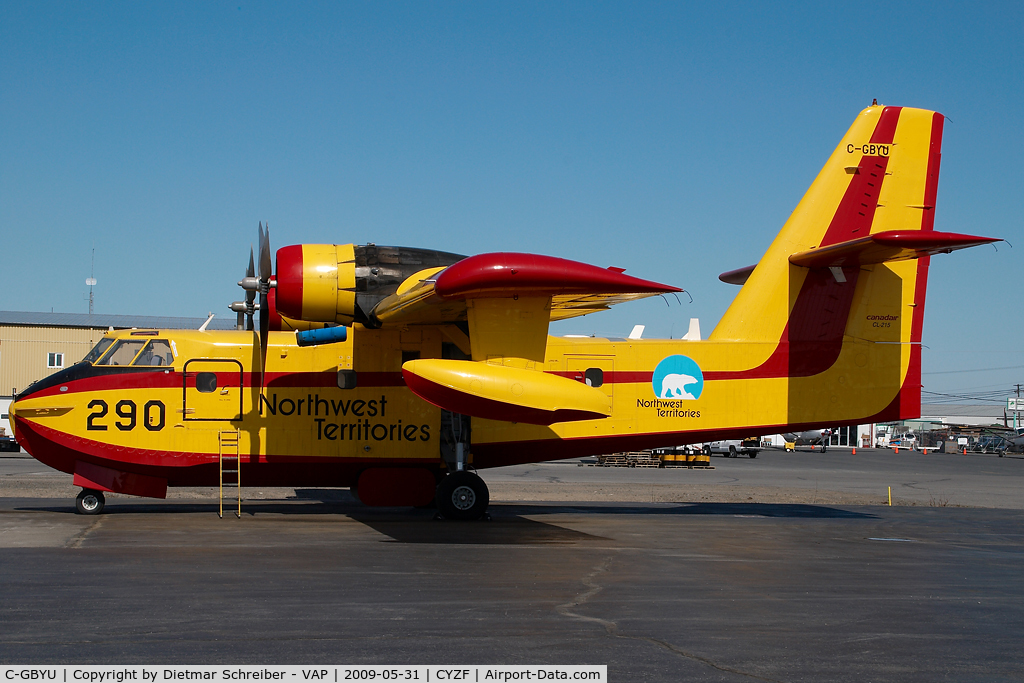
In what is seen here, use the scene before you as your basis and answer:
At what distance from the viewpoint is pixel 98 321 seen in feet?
226

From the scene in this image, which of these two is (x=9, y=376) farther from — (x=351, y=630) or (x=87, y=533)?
(x=351, y=630)

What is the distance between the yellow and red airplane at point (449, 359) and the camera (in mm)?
16328

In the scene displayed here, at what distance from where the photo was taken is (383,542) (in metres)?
13.5

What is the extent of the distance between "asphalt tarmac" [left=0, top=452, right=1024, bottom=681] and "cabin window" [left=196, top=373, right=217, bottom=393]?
2.48 metres

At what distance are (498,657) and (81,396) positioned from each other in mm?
13191

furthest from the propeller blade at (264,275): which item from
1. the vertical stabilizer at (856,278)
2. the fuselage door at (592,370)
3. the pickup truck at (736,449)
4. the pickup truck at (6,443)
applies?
the pickup truck at (736,449)

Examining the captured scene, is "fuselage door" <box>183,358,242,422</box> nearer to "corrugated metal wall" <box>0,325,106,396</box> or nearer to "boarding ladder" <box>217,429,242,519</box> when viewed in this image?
"boarding ladder" <box>217,429,242,519</box>

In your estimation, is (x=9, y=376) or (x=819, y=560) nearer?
(x=819, y=560)

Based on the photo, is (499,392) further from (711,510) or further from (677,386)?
(711,510)

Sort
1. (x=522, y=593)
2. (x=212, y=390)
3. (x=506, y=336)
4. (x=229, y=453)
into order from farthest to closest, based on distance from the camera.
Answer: (x=212, y=390) → (x=229, y=453) → (x=506, y=336) → (x=522, y=593)

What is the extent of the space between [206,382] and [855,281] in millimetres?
13473

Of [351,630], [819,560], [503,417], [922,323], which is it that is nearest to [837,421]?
[922,323]

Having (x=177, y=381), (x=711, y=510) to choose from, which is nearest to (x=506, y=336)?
(x=177, y=381)

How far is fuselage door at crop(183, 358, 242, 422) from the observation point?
17250mm
